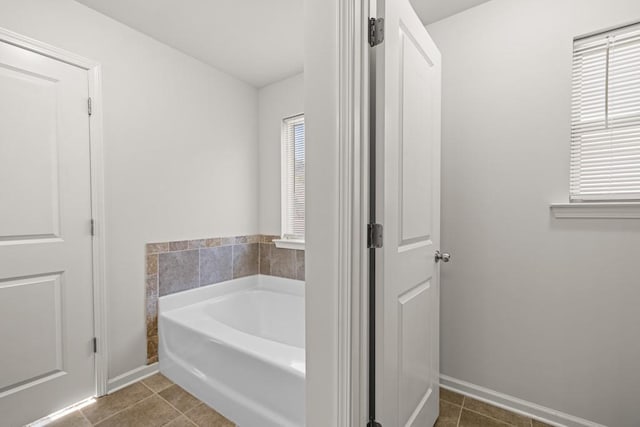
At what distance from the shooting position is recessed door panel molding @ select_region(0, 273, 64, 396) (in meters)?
A: 1.55

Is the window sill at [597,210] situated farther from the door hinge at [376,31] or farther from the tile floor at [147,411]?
the tile floor at [147,411]

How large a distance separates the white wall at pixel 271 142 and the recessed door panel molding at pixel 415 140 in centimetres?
158

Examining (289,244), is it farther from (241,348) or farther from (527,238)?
(527,238)

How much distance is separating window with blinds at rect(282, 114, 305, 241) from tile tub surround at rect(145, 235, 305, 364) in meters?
0.21

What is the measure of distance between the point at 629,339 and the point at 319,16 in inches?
78.0

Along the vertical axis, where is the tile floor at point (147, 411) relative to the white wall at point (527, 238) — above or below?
below

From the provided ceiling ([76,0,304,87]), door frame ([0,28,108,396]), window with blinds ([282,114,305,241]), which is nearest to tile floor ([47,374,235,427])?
door frame ([0,28,108,396])

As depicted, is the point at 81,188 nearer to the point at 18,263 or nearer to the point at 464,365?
the point at 18,263

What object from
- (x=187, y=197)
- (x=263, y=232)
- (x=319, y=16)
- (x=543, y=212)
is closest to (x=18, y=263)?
(x=187, y=197)

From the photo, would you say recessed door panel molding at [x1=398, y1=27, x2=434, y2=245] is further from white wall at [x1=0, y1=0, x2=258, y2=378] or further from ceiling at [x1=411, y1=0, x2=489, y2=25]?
white wall at [x1=0, y1=0, x2=258, y2=378]

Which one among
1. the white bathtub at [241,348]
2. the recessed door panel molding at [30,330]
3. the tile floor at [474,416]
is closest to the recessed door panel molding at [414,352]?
the tile floor at [474,416]

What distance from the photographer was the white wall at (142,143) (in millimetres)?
1804

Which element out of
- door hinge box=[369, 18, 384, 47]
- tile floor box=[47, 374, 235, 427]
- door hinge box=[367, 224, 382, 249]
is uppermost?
door hinge box=[369, 18, 384, 47]

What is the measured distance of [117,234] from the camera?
6.42ft
